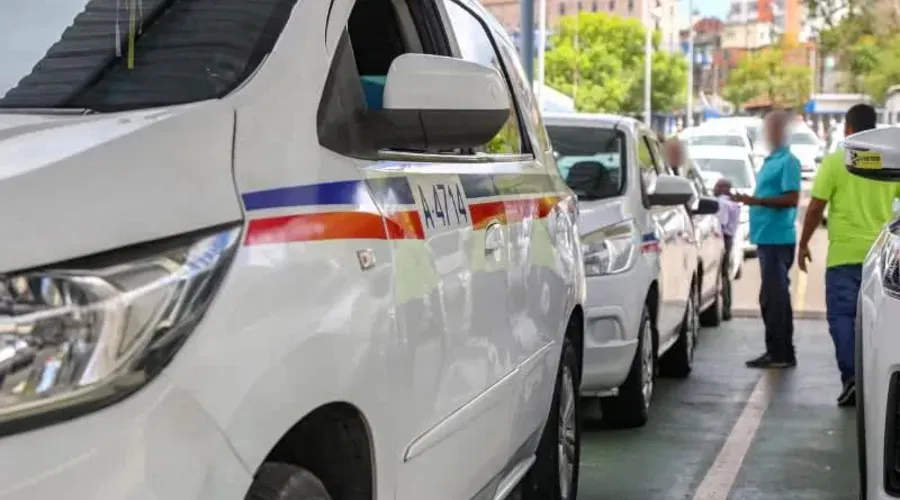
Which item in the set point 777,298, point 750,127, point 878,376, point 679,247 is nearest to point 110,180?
point 878,376

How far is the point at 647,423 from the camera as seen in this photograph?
7539 mm

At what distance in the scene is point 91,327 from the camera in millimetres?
1996

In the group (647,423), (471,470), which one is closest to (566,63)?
(647,423)

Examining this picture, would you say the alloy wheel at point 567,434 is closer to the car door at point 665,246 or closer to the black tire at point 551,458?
the black tire at point 551,458

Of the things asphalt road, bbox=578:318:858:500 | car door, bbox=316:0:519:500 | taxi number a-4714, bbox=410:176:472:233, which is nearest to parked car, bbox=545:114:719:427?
asphalt road, bbox=578:318:858:500

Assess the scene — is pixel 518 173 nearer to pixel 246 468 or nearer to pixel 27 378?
pixel 246 468

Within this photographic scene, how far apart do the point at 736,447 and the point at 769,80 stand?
87.4 meters

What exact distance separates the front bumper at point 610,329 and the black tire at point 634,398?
0.19 meters

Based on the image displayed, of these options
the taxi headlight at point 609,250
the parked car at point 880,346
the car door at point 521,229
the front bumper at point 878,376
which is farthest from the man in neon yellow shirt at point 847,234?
the front bumper at point 878,376

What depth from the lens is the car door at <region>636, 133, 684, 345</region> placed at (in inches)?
313

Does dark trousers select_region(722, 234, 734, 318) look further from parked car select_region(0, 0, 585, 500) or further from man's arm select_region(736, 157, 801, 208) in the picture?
parked car select_region(0, 0, 585, 500)

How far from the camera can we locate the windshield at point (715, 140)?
27.0m

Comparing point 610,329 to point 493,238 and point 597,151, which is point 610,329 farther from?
point 493,238

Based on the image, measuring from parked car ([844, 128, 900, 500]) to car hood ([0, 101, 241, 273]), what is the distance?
213 centimetres
